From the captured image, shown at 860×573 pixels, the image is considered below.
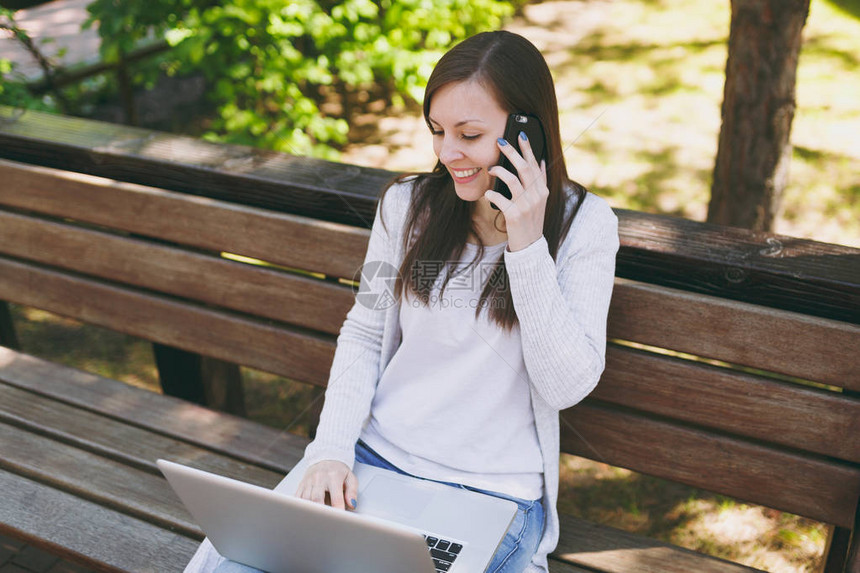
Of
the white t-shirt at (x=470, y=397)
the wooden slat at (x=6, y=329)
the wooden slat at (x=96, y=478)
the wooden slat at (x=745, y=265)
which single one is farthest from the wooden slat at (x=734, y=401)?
the wooden slat at (x=6, y=329)

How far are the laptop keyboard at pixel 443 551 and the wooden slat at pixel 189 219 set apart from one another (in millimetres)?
853

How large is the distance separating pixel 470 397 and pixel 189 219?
114cm

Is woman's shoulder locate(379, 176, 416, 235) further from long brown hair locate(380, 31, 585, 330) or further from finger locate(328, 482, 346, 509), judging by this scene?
finger locate(328, 482, 346, 509)

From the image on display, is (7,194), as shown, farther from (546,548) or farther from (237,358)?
(546,548)

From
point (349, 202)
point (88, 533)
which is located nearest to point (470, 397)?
point (349, 202)

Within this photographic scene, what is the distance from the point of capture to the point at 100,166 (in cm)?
255

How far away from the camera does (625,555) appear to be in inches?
75.7

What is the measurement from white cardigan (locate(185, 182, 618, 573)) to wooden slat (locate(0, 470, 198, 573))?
27 centimetres

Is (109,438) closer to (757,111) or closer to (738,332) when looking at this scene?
(738,332)

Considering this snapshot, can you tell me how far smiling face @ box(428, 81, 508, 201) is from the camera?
5.35 feet

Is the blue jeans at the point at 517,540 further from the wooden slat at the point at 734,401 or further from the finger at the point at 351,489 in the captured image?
the wooden slat at the point at 734,401

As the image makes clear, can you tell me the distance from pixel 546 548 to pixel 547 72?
107cm

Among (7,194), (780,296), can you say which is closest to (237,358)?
(7,194)

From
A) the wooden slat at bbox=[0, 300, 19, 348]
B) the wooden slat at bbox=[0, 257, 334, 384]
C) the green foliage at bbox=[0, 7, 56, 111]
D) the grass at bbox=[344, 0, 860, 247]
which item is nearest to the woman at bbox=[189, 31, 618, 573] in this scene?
the wooden slat at bbox=[0, 257, 334, 384]
